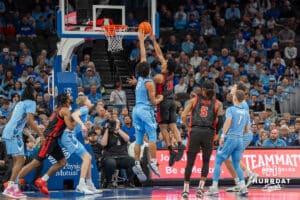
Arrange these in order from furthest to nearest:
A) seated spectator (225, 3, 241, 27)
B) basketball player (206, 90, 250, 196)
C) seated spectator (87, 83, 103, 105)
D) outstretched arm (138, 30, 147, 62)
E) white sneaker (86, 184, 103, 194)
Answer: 1. seated spectator (225, 3, 241, 27)
2. seated spectator (87, 83, 103, 105)
3. white sneaker (86, 184, 103, 194)
4. basketball player (206, 90, 250, 196)
5. outstretched arm (138, 30, 147, 62)

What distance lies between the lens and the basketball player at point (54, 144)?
696 inches

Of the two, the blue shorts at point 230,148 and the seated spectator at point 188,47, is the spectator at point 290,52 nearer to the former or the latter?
the seated spectator at point 188,47

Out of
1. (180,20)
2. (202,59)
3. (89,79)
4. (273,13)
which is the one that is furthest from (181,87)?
(273,13)

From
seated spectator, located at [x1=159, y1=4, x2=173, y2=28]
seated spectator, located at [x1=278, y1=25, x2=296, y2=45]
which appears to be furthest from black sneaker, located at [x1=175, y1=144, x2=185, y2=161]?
seated spectator, located at [x1=278, y1=25, x2=296, y2=45]

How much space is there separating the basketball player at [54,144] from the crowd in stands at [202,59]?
254 centimetres

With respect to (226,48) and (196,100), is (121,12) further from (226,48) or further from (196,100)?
(226,48)

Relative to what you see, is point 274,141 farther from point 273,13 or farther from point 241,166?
point 273,13

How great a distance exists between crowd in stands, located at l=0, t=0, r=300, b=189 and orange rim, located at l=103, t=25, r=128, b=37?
19.6 inches

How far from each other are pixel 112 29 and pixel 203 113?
438 centimetres

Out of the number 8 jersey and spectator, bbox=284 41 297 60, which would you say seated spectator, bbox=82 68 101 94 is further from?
the number 8 jersey

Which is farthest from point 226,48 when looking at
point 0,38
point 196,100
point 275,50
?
point 196,100

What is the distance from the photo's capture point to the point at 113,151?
67.0ft

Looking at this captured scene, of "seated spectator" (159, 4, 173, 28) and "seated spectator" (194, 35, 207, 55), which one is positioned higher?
"seated spectator" (159, 4, 173, 28)

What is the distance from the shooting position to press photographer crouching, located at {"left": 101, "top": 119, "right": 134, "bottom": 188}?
2023 cm
